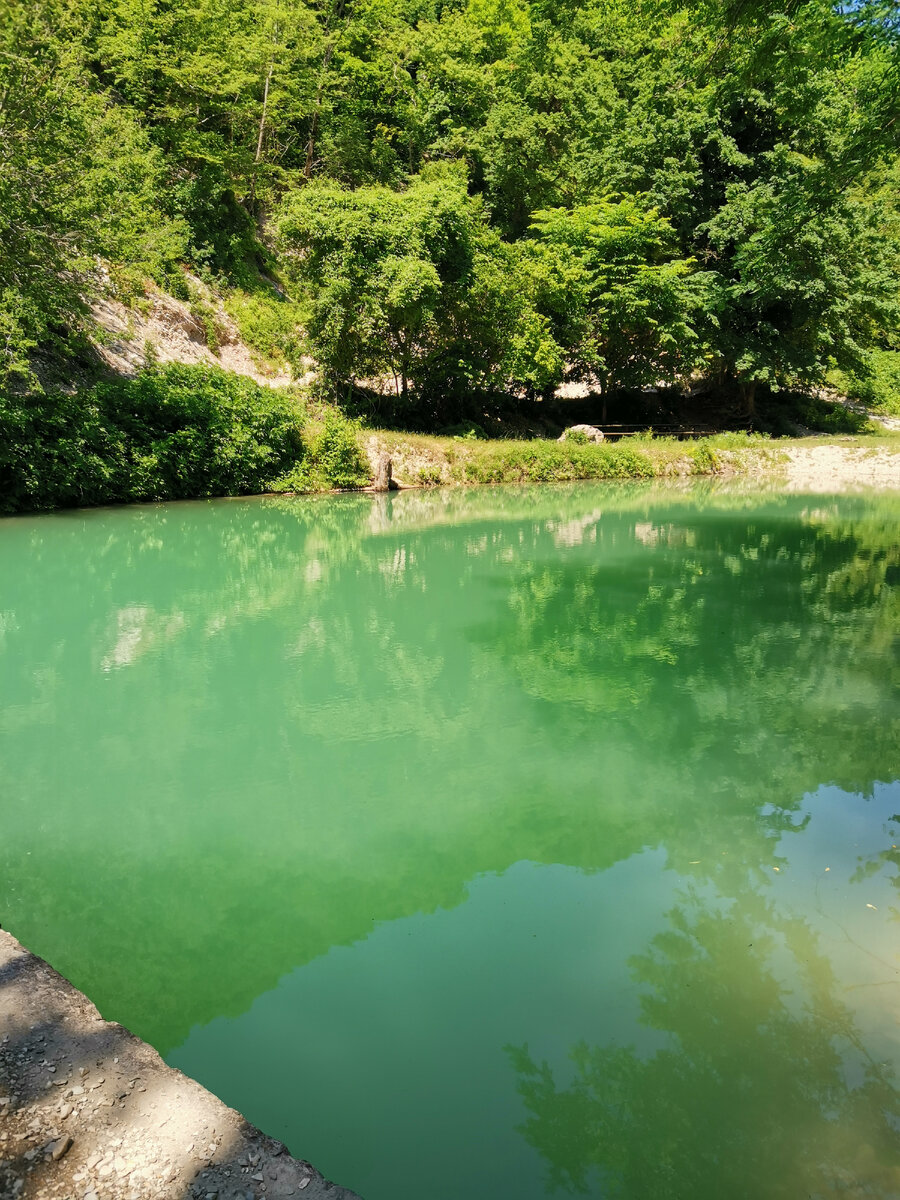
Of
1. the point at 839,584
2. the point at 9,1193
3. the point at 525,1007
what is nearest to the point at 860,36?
the point at 839,584

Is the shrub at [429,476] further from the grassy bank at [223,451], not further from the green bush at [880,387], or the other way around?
the green bush at [880,387]

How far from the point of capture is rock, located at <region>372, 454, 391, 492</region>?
20438mm

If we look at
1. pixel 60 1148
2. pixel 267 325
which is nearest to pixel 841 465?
pixel 267 325

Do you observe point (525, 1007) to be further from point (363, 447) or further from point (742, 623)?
point (363, 447)

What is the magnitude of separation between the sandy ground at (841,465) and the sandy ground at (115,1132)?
83.1 ft

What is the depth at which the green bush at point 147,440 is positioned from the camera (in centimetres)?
1476

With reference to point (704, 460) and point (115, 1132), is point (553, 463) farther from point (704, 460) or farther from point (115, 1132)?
point (115, 1132)

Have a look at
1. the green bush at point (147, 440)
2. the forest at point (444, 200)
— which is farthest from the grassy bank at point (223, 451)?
the forest at point (444, 200)

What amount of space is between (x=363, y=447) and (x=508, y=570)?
10.9 meters

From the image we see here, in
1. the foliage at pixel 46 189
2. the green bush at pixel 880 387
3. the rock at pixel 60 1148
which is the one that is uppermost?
the foliage at pixel 46 189

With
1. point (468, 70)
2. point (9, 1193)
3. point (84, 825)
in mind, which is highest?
point (468, 70)

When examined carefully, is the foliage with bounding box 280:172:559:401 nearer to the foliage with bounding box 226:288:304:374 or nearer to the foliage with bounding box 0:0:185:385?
the foliage with bounding box 226:288:304:374

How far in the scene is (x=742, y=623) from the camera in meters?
8.10

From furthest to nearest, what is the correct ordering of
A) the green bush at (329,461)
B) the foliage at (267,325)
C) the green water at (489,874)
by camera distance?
the foliage at (267,325) < the green bush at (329,461) < the green water at (489,874)
